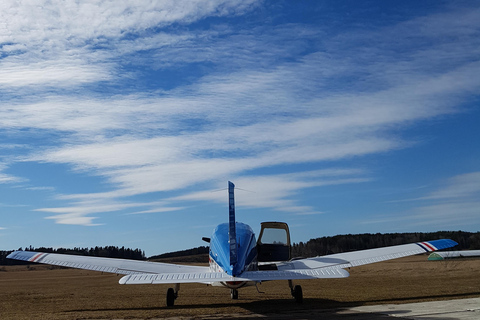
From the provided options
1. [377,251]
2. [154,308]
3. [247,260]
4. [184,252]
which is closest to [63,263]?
[154,308]

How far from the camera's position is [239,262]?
1271 cm

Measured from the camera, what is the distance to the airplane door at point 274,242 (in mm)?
17031

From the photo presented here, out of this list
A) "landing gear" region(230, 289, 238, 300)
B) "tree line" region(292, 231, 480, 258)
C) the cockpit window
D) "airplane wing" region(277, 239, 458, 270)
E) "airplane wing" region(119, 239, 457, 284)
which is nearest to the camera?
"airplane wing" region(119, 239, 457, 284)

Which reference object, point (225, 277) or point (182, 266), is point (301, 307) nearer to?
point (225, 277)

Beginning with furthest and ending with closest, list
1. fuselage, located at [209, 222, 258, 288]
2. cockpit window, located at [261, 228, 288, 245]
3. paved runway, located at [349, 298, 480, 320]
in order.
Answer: cockpit window, located at [261, 228, 288, 245] → fuselage, located at [209, 222, 258, 288] → paved runway, located at [349, 298, 480, 320]

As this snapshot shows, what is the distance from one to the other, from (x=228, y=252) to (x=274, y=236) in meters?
4.22

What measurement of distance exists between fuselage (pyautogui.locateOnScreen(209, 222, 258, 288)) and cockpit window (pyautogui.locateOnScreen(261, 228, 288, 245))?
117 cm

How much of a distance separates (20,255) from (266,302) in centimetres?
879

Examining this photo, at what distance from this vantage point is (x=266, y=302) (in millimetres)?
14984

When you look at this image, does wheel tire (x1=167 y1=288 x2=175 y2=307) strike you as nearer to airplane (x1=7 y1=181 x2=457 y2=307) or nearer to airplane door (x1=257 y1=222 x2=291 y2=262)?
airplane (x1=7 y1=181 x2=457 y2=307)

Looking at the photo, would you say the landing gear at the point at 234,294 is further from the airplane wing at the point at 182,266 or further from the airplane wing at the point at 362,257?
the airplane wing at the point at 362,257

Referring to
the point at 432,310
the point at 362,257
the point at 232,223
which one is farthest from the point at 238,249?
the point at 432,310

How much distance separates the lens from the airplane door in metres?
17.0

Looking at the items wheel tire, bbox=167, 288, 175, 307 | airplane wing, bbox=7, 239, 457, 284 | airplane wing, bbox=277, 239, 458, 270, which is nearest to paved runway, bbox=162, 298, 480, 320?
airplane wing, bbox=7, 239, 457, 284
